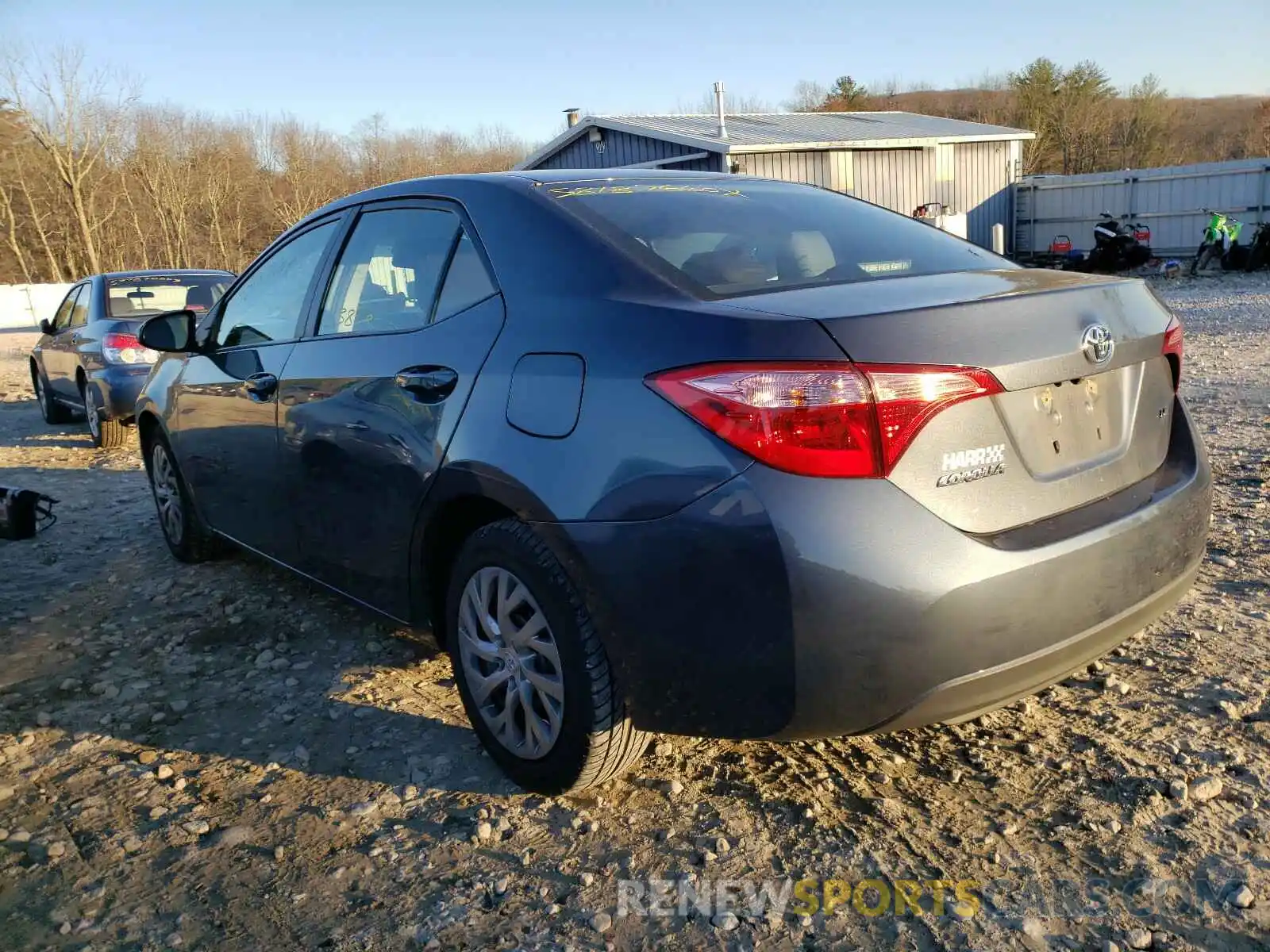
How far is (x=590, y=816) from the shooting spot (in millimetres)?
2574

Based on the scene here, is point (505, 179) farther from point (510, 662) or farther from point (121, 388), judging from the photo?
point (121, 388)

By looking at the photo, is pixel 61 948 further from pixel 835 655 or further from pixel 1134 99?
pixel 1134 99

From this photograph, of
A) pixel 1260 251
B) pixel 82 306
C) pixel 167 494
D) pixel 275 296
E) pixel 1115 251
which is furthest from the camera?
pixel 1115 251

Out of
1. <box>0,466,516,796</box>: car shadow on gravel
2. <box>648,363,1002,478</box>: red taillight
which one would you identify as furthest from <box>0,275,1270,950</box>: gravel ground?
<box>648,363,1002,478</box>: red taillight

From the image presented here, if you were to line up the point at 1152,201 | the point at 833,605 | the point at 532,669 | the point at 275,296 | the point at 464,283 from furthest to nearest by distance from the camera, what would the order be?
the point at 1152,201 < the point at 275,296 < the point at 464,283 < the point at 532,669 < the point at 833,605

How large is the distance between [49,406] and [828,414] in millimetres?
11114

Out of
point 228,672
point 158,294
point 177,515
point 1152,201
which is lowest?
point 228,672

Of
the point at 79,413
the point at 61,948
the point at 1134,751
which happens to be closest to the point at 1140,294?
the point at 1134,751

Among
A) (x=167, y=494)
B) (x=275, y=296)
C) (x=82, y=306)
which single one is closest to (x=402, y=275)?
(x=275, y=296)

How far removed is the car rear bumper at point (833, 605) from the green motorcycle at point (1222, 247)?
21.8 metres

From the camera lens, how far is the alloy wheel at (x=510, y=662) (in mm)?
2496

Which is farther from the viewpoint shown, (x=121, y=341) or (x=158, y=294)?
(x=158, y=294)

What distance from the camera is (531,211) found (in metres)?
2.74

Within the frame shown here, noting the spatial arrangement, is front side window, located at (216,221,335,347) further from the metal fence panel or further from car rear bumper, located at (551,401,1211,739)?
the metal fence panel
